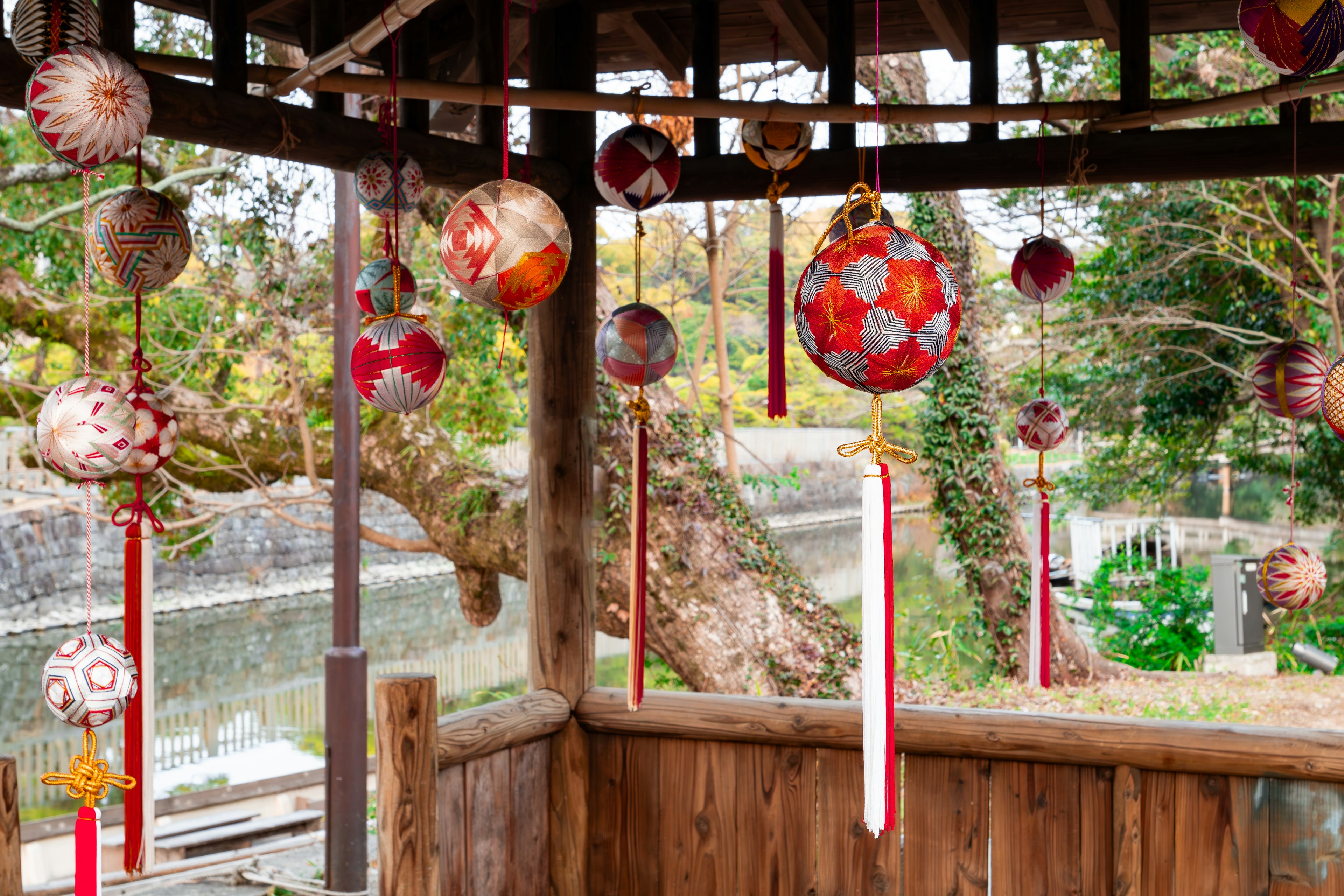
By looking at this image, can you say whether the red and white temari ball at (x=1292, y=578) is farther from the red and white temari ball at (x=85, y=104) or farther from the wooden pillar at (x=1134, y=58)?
the red and white temari ball at (x=85, y=104)

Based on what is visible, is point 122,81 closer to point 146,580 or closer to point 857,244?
point 146,580

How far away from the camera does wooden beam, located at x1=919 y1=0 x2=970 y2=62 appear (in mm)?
2404

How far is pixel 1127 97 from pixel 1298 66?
698mm

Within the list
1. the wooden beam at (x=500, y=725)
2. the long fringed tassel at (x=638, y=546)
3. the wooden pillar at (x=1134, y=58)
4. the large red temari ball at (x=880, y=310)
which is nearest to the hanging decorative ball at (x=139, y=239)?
the long fringed tassel at (x=638, y=546)

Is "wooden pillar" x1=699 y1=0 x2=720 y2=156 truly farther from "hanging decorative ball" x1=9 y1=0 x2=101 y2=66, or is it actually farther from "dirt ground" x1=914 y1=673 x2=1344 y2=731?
"dirt ground" x1=914 y1=673 x2=1344 y2=731

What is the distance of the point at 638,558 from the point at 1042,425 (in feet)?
3.53

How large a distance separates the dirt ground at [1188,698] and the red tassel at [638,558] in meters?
3.59

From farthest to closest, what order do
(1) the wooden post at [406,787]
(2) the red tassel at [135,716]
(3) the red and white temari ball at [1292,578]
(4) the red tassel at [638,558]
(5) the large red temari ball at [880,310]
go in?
(3) the red and white temari ball at [1292,578], (4) the red tassel at [638,558], (1) the wooden post at [406,787], (2) the red tassel at [135,716], (5) the large red temari ball at [880,310]

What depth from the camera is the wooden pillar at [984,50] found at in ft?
7.46

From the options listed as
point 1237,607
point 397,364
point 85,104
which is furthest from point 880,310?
point 1237,607

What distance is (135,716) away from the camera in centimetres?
169

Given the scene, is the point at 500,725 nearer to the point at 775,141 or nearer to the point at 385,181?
the point at 385,181

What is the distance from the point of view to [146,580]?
173cm

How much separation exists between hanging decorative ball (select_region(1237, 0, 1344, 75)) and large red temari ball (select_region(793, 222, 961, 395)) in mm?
809
